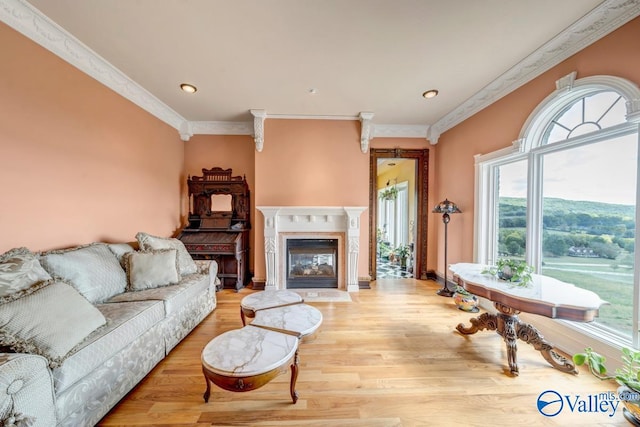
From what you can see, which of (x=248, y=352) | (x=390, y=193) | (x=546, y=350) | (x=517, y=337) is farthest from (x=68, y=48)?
(x=390, y=193)

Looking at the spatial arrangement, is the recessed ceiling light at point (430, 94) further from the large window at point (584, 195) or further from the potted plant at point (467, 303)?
the potted plant at point (467, 303)

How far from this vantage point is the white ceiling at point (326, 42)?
5.64 feet

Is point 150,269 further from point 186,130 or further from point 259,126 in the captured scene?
point 186,130

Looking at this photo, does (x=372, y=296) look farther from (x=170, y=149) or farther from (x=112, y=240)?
(x=170, y=149)

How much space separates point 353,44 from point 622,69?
80.6 inches

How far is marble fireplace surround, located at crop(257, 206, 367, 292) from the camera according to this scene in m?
3.68

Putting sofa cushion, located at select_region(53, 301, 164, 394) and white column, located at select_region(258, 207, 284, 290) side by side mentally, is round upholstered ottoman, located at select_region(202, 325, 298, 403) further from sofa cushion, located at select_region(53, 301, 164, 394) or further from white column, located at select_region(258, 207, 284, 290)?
white column, located at select_region(258, 207, 284, 290)

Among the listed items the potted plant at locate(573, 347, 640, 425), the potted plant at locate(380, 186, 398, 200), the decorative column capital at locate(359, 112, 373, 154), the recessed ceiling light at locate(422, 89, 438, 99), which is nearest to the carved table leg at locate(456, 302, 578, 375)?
the potted plant at locate(573, 347, 640, 425)

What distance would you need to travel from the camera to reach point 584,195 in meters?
2.06

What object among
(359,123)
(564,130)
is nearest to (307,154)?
(359,123)

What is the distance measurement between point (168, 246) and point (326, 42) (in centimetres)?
282

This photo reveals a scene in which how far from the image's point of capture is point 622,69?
5.61 feet

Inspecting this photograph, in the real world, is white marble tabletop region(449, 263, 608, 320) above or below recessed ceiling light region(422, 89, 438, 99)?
below

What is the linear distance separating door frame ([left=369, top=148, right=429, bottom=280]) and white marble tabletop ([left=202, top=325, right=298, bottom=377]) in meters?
2.85
